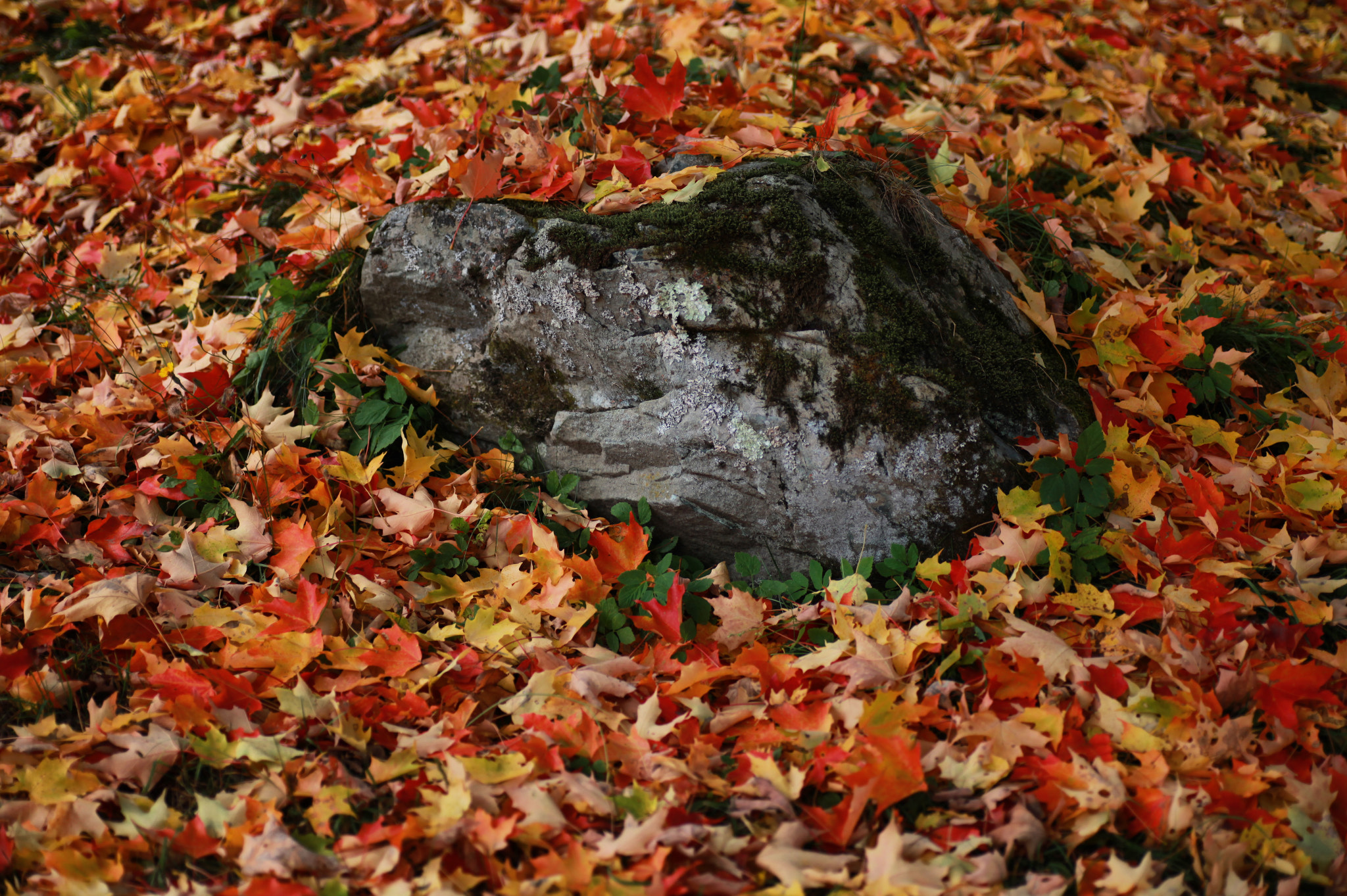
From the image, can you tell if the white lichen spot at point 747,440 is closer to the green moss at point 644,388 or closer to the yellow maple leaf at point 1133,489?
the green moss at point 644,388

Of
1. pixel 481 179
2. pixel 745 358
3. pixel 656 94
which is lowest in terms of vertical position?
pixel 745 358

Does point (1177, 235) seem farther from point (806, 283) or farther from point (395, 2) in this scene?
point (395, 2)

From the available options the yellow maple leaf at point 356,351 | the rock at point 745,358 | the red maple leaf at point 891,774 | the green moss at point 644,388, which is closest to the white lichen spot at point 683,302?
the rock at point 745,358

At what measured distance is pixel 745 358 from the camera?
253 centimetres

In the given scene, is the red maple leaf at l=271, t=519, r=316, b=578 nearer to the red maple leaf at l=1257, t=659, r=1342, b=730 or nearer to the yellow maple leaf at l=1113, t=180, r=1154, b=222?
the red maple leaf at l=1257, t=659, r=1342, b=730

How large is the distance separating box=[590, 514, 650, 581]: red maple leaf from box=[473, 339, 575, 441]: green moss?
45cm

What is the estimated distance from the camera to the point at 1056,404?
8.68ft

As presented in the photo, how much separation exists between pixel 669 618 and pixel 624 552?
28cm

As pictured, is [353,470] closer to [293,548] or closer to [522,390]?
[293,548]

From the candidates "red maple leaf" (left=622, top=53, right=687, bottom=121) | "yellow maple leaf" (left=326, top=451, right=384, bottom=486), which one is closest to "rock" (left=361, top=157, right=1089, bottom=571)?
"yellow maple leaf" (left=326, top=451, right=384, bottom=486)

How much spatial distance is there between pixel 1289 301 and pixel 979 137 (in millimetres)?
1253

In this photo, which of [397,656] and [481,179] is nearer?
[397,656]

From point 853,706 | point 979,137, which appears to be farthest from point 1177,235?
point 853,706

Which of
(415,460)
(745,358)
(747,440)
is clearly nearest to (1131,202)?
(745,358)
